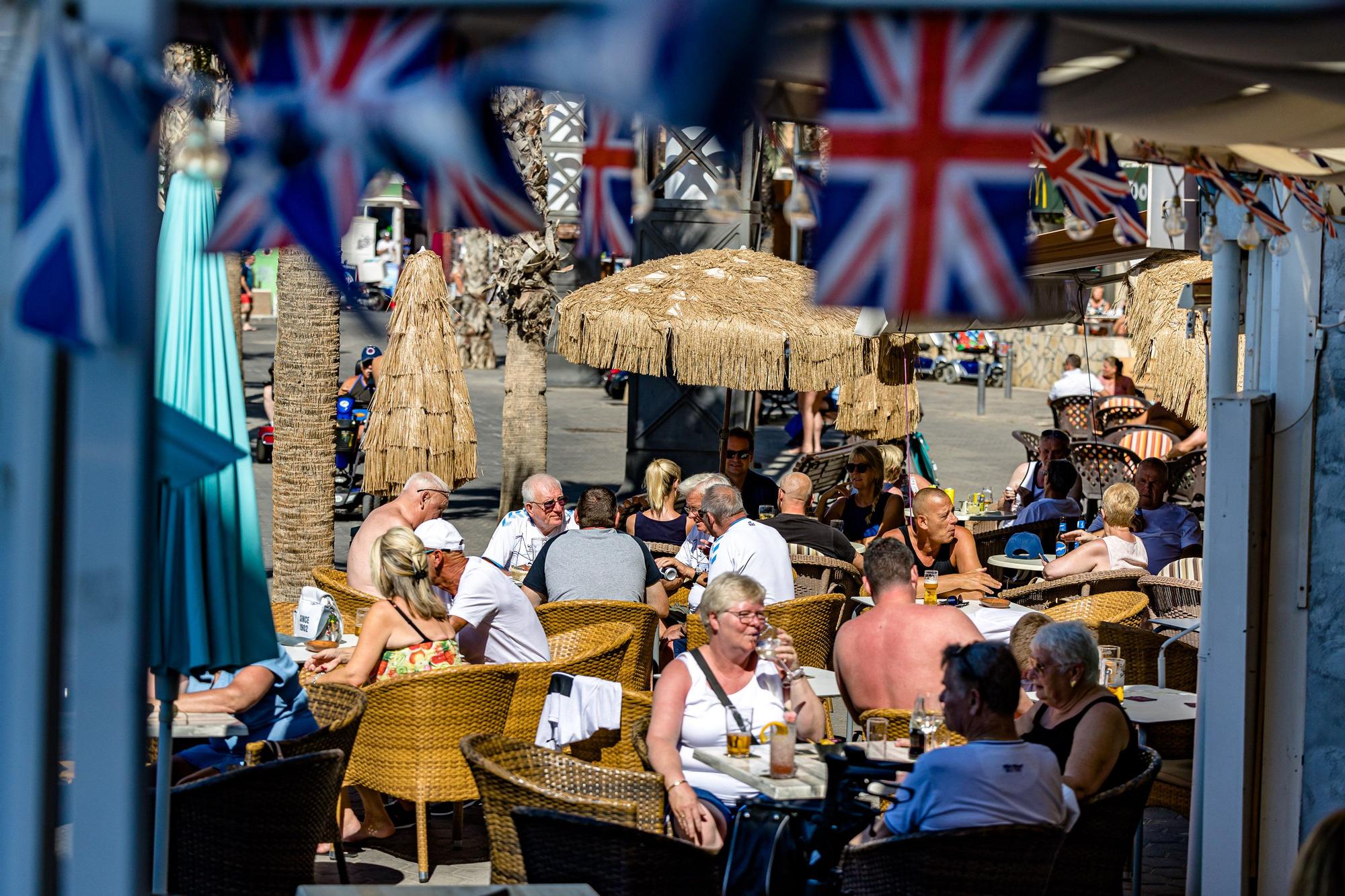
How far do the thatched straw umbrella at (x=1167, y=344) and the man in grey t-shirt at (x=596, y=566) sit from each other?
28.0 ft

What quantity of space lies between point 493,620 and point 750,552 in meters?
1.76

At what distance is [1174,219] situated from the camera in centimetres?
465

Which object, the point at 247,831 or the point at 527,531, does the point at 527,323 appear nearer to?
the point at 527,531

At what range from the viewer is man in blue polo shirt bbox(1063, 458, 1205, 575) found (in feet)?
33.1

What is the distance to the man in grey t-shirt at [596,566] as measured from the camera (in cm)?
805

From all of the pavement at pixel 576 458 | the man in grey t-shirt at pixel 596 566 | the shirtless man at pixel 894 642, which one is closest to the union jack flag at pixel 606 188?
the pavement at pixel 576 458

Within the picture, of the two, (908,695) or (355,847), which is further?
(355,847)

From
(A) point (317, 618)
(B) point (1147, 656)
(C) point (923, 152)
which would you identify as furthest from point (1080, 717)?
(A) point (317, 618)

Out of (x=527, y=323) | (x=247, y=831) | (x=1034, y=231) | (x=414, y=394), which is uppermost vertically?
(x=527, y=323)

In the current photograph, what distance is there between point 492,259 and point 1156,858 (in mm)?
28128

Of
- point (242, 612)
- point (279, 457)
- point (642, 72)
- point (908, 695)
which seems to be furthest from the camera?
point (279, 457)

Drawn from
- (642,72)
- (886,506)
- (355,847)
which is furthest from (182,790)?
(886,506)

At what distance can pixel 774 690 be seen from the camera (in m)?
5.53

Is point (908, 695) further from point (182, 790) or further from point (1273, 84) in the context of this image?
point (1273, 84)
